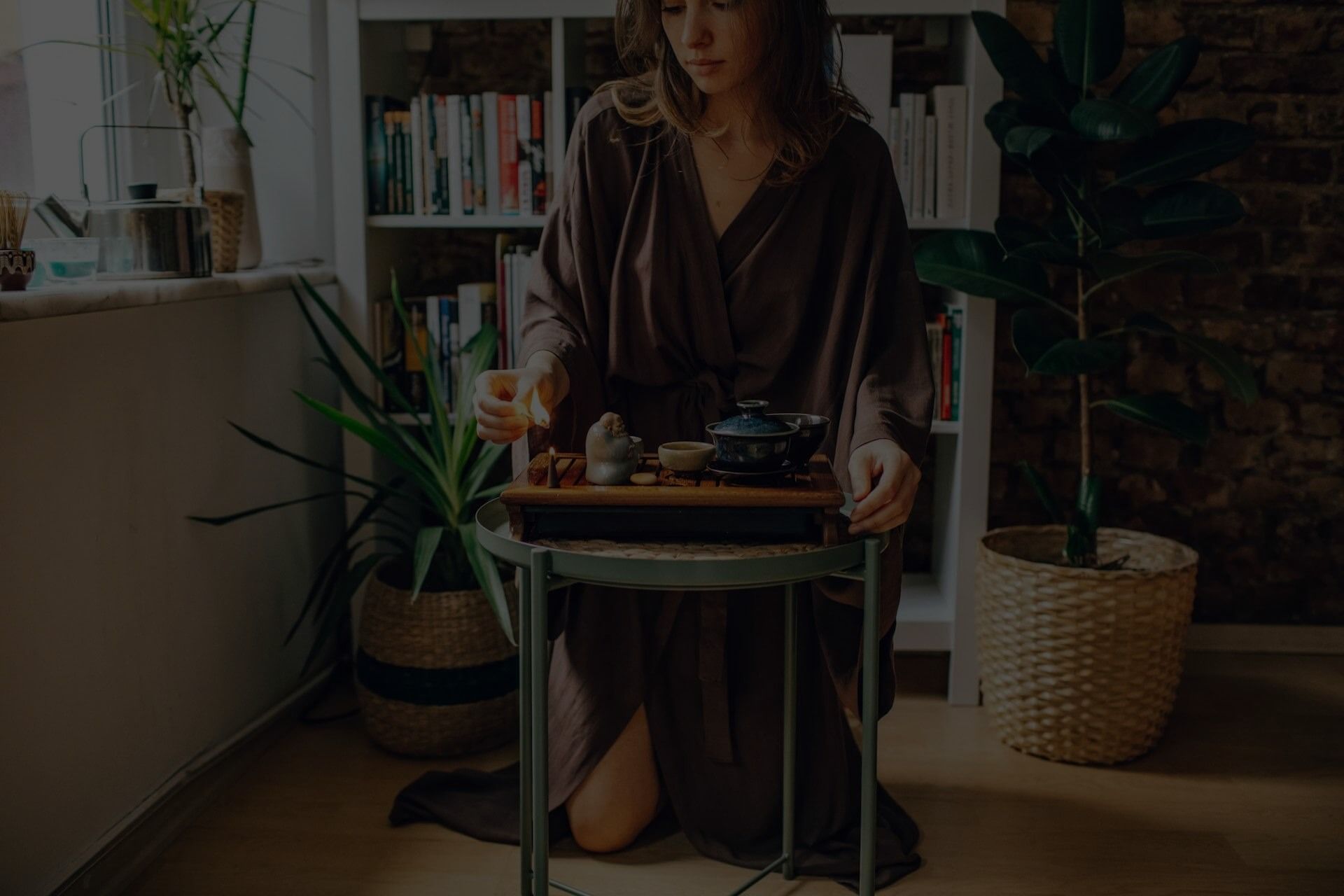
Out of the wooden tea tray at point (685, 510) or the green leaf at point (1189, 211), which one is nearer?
the wooden tea tray at point (685, 510)

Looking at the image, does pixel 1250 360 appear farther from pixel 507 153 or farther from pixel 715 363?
pixel 507 153

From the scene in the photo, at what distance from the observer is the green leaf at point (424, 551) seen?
2217 millimetres

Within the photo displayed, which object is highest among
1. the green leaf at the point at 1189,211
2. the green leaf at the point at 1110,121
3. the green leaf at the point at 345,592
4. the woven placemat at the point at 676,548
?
the green leaf at the point at 1110,121

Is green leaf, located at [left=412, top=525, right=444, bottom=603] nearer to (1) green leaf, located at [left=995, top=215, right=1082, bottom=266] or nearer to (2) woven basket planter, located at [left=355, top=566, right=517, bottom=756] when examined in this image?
(2) woven basket planter, located at [left=355, top=566, right=517, bottom=756]

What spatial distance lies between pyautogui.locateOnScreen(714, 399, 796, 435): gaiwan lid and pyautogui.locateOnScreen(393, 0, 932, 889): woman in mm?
304

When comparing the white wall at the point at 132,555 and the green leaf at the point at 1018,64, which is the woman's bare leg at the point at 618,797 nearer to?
the white wall at the point at 132,555

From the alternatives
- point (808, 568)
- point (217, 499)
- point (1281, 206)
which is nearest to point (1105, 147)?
point (1281, 206)

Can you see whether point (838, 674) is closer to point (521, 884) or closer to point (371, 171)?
point (521, 884)

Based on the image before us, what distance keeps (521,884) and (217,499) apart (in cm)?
92

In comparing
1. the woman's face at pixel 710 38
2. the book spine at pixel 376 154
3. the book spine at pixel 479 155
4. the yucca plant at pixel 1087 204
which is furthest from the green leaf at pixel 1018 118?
the book spine at pixel 376 154

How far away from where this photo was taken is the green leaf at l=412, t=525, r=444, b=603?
7.27 feet

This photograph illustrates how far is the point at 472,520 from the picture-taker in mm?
2453

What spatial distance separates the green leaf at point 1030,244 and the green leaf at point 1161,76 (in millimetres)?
281

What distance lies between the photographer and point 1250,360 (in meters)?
2.92
